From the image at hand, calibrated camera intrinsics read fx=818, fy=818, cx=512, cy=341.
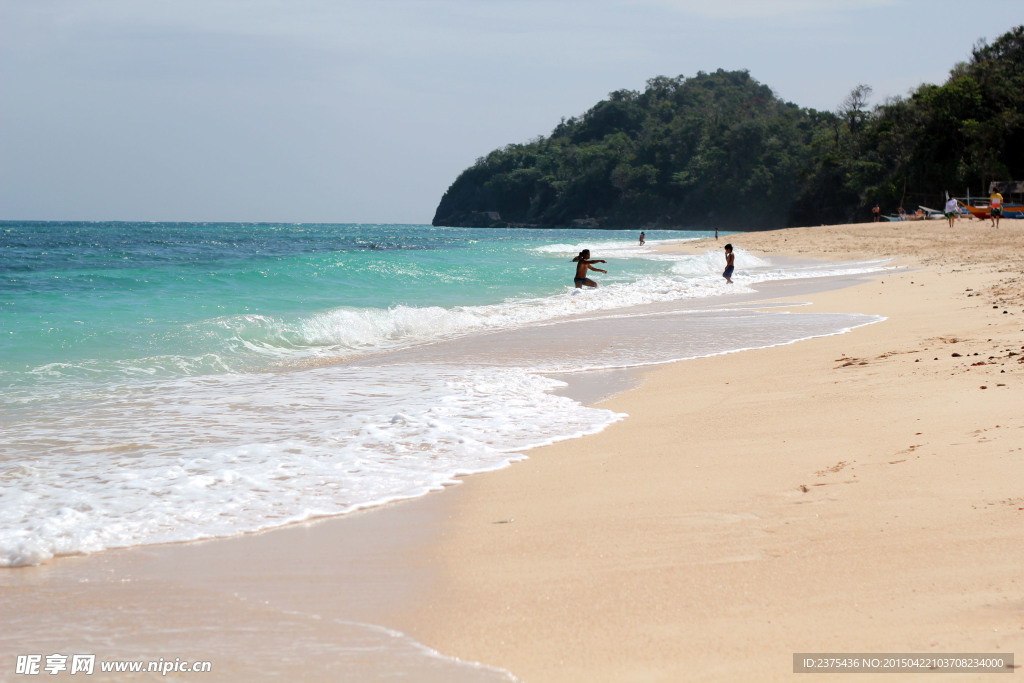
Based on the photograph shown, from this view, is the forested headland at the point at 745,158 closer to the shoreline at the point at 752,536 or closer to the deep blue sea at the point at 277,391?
the deep blue sea at the point at 277,391

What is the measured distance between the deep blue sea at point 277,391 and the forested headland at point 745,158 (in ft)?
166

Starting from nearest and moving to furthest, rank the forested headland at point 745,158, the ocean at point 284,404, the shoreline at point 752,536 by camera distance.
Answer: the shoreline at point 752,536 < the ocean at point 284,404 < the forested headland at point 745,158

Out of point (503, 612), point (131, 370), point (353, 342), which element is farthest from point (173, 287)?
point (503, 612)

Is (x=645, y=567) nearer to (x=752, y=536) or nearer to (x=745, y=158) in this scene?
(x=752, y=536)

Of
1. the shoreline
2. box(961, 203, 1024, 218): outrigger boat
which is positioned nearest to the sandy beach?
the shoreline

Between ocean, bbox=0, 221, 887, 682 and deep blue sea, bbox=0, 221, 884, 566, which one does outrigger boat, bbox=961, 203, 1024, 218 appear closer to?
deep blue sea, bbox=0, 221, 884, 566

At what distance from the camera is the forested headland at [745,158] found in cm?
5975

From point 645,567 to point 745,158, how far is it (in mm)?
120732

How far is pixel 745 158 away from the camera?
116 m

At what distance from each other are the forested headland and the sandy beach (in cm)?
6144

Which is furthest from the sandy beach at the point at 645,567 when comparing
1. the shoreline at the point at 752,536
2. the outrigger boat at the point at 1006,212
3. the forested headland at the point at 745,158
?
the forested headland at the point at 745,158

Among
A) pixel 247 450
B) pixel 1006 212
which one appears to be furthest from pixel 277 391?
pixel 1006 212

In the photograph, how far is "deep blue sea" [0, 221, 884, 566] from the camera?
4.68m

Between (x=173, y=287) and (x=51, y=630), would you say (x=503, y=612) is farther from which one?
(x=173, y=287)
